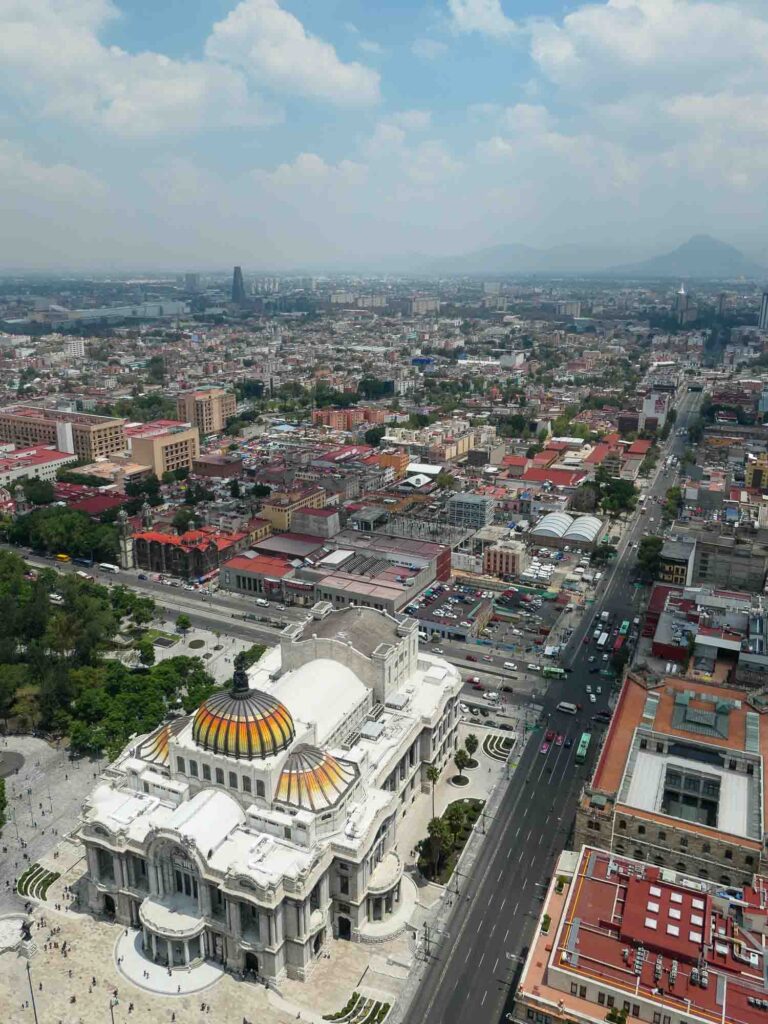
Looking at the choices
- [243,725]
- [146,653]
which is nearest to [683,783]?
[243,725]

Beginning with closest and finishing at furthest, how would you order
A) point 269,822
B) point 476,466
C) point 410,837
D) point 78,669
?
point 269,822, point 410,837, point 78,669, point 476,466

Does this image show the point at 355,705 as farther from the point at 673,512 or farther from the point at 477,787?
the point at 673,512

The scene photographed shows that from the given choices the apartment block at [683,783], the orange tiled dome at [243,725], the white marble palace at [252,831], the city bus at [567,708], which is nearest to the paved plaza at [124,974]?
the white marble palace at [252,831]

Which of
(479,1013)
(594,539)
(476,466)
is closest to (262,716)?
(479,1013)

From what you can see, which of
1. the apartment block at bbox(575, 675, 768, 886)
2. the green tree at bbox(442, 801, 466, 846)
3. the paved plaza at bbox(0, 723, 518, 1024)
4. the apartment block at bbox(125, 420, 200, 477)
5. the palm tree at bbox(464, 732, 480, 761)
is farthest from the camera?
the apartment block at bbox(125, 420, 200, 477)

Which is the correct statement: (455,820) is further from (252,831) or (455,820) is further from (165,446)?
(165,446)

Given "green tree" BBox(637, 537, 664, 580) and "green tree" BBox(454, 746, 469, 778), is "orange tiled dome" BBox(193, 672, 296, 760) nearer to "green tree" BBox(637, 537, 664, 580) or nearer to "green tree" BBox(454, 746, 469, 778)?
"green tree" BBox(454, 746, 469, 778)

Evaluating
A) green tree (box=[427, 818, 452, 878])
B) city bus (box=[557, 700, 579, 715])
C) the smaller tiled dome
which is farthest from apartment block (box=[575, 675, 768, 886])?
the smaller tiled dome

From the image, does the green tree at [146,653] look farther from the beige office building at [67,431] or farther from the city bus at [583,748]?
the beige office building at [67,431]
